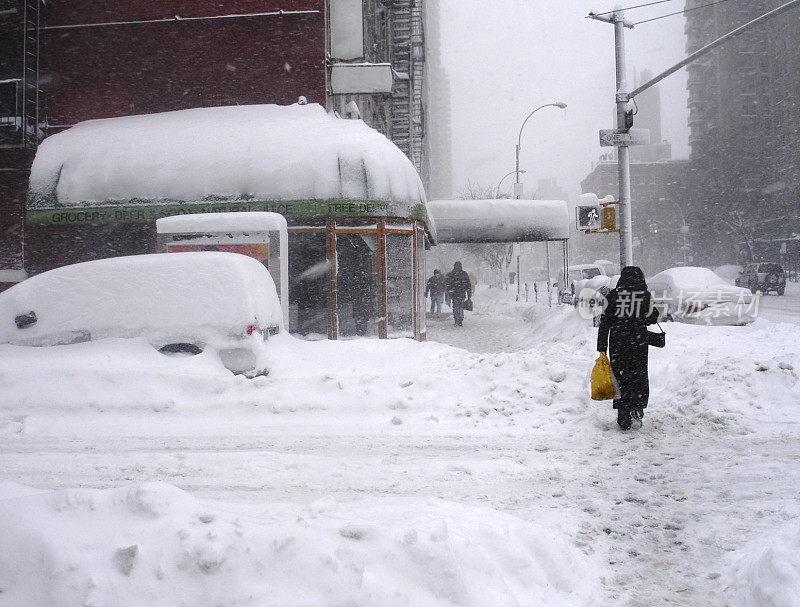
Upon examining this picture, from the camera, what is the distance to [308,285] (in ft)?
46.4

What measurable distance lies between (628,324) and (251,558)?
508cm

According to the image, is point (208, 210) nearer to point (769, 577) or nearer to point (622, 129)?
point (622, 129)

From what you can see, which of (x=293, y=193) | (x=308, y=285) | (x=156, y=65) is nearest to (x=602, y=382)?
(x=293, y=193)

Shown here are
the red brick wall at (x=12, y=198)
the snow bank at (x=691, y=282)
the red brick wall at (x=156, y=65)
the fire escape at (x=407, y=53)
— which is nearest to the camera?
the snow bank at (x=691, y=282)

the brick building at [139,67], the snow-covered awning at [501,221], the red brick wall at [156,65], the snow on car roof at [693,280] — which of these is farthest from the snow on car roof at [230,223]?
the snow-covered awning at [501,221]

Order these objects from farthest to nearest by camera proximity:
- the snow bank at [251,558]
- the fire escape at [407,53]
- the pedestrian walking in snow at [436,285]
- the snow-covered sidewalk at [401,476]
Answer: the pedestrian walking in snow at [436,285]
the fire escape at [407,53]
the snow-covered sidewalk at [401,476]
the snow bank at [251,558]

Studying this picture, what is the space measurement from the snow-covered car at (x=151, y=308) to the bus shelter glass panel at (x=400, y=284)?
6.15m

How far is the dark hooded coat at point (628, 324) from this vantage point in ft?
21.7

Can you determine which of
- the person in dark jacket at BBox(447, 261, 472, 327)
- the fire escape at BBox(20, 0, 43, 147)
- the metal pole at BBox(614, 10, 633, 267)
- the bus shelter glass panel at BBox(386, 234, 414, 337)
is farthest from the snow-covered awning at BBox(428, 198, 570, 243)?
the fire escape at BBox(20, 0, 43, 147)

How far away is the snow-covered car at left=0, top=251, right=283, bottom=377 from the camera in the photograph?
7684mm

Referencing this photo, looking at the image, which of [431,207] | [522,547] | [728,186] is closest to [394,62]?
[431,207]

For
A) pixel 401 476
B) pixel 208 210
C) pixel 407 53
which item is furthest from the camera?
pixel 407 53

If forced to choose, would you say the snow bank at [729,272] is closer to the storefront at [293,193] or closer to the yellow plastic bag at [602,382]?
the storefront at [293,193]

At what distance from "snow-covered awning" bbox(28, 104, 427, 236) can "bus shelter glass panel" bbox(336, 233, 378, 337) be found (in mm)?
1285
